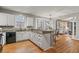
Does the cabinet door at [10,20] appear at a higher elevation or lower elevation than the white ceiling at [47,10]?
lower

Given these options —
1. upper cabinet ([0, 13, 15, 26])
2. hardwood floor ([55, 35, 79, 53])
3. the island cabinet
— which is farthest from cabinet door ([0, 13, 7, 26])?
hardwood floor ([55, 35, 79, 53])

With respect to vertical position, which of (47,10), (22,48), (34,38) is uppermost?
(47,10)

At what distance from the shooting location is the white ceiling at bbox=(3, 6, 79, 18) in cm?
216

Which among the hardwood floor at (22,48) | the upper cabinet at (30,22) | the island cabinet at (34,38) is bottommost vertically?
the hardwood floor at (22,48)

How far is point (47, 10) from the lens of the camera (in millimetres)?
2193

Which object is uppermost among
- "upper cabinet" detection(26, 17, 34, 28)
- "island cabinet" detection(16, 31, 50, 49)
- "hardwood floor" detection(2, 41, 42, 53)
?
"upper cabinet" detection(26, 17, 34, 28)

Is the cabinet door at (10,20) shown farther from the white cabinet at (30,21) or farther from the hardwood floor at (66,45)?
the hardwood floor at (66,45)

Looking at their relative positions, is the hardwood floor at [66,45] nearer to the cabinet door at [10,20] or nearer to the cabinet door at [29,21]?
Result: the cabinet door at [29,21]

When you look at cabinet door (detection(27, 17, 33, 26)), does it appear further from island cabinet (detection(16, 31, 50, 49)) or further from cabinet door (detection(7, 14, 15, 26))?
cabinet door (detection(7, 14, 15, 26))

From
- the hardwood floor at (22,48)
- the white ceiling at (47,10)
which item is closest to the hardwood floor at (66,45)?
the hardwood floor at (22,48)

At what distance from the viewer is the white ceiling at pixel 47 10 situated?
2162 mm

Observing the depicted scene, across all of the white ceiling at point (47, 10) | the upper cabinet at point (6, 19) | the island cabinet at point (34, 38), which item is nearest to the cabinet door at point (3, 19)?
the upper cabinet at point (6, 19)

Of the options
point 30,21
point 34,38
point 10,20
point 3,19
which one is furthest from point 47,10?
point 3,19

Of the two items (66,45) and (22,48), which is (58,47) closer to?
(66,45)
